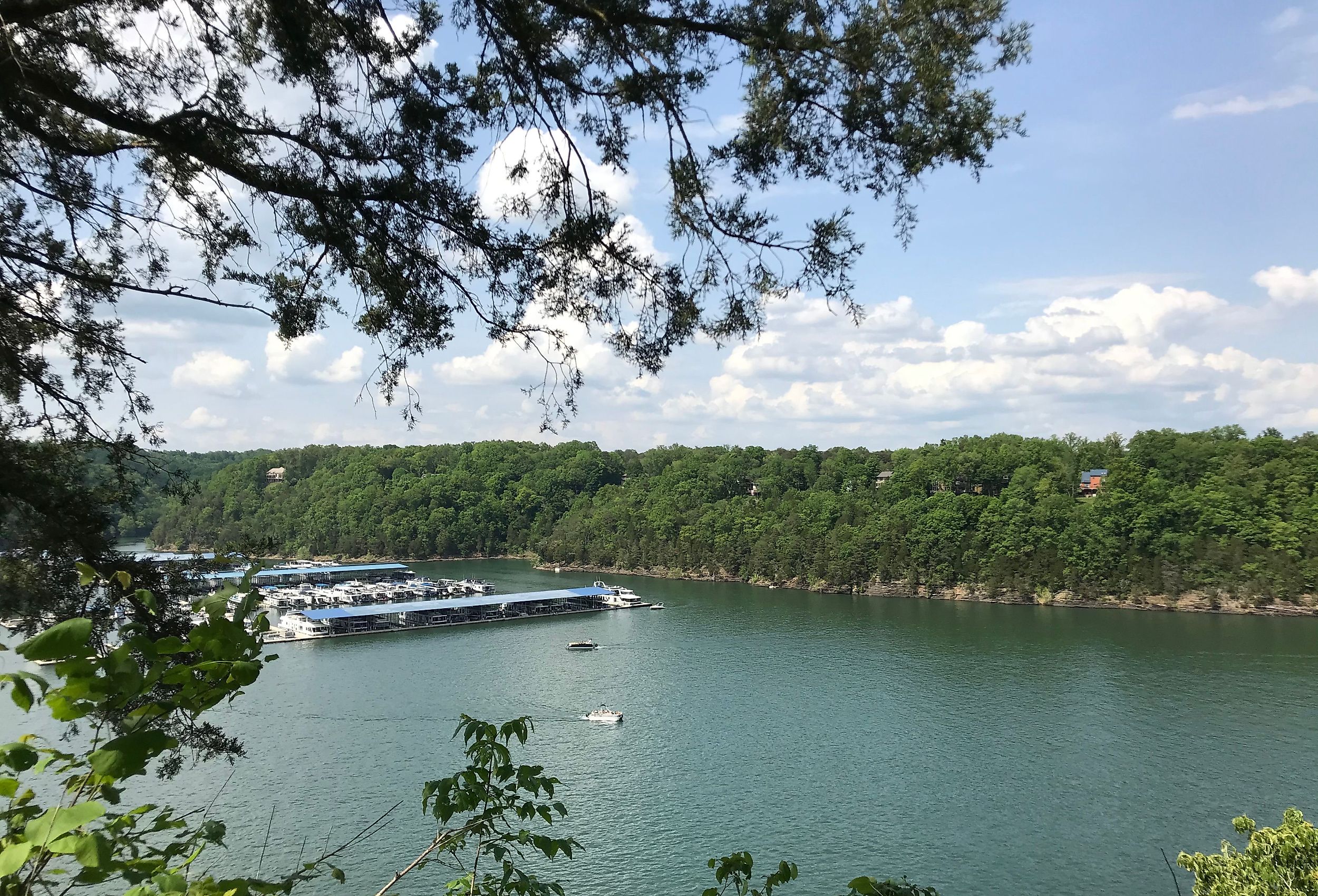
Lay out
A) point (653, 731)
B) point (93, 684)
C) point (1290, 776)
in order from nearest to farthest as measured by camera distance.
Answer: point (93, 684) → point (1290, 776) → point (653, 731)

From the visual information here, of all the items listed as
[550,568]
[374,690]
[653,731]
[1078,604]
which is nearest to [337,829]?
[653,731]

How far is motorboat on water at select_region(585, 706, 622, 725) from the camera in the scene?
1330 centimetres

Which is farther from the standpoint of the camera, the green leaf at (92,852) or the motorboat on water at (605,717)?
the motorboat on water at (605,717)

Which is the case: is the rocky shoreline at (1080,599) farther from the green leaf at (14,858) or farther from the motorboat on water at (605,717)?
the green leaf at (14,858)

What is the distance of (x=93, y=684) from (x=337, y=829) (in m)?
9.90

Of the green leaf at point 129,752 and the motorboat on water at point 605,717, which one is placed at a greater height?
the green leaf at point 129,752

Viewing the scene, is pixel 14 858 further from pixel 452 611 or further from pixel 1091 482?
pixel 1091 482

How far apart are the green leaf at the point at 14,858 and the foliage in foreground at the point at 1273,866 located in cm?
579

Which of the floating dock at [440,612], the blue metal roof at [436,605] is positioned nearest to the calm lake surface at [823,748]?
the floating dock at [440,612]

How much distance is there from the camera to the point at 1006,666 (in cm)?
1684

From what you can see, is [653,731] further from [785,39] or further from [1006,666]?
[785,39]

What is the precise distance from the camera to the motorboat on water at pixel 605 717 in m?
13.3

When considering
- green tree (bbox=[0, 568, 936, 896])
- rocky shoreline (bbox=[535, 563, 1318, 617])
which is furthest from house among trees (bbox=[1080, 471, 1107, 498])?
green tree (bbox=[0, 568, 936, 896])

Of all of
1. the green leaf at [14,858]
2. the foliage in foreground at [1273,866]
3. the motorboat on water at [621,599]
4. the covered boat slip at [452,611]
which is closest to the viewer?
the green leaf at [14,858]
